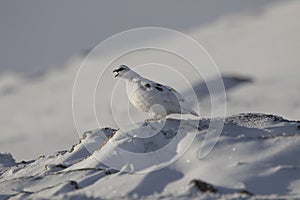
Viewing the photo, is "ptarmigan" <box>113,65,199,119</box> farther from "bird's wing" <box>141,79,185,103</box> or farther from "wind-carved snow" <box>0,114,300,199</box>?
"wind-carved snow" <box>0,114,300,199</box>

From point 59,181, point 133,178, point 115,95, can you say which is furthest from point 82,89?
point 133,178

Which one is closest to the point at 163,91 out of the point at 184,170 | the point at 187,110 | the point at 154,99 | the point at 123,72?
the point at 154,99

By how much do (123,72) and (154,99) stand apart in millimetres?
2100

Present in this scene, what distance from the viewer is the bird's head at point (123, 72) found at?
22.4 m

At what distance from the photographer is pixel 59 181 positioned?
19719 mm

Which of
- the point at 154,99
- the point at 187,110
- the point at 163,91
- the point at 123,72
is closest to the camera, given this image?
the point at 154,99

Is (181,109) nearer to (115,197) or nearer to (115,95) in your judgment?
(115,95)

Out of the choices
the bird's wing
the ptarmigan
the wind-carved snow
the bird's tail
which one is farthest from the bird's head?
the wind-carved snow

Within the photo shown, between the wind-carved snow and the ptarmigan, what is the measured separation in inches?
23.8

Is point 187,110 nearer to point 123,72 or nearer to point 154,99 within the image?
point 154,99

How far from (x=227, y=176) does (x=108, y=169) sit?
10.9ft

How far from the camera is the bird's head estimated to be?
2244cm

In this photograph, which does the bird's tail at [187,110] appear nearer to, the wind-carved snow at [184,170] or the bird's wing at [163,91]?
the bird's wing at [163,91]

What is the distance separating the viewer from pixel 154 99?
2103cm
